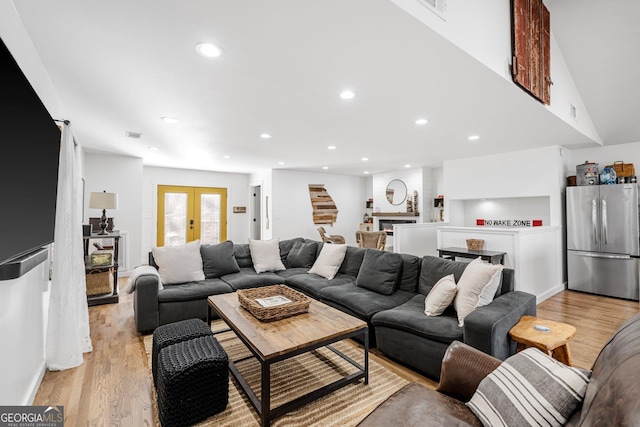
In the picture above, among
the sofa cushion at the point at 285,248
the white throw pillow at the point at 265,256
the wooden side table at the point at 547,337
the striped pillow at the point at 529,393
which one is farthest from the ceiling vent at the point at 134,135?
the wooden side table at the point at 547,337

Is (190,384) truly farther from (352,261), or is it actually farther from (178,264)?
(352,261)

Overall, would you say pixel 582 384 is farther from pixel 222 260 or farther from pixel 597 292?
pixel 597 292

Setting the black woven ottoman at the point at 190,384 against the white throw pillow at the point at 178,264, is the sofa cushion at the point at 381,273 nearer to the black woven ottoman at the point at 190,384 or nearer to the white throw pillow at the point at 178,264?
the black woven ottoman at the point at 190,384

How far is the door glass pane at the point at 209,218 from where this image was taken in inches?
312

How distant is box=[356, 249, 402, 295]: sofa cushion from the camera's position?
10.2 feet

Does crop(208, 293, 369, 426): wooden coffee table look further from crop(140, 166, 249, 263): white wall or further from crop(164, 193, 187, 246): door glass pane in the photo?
crop(164, 193, 187, 246): door glass pane

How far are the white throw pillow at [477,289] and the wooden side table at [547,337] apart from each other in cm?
27

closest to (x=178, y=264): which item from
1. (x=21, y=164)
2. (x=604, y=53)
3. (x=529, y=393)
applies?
(x=21, y=164)

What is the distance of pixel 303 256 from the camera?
4.45 meters


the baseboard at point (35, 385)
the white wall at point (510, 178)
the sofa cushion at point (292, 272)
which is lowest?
the baseboard at point (35, 385)

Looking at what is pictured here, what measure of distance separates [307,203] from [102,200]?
4.75 meters

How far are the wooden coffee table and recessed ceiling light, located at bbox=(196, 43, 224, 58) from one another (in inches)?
75.3

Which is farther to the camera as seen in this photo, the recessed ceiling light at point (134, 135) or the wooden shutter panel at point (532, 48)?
the recessed ceiling light at point (134, 135)

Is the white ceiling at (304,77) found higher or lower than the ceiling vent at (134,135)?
lower
